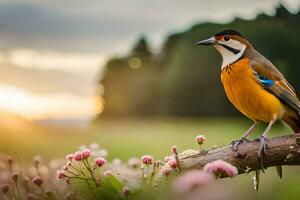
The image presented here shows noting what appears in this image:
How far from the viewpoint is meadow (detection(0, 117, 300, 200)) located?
12.2 ft

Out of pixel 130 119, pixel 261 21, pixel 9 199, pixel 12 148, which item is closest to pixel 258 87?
pixel 9 199

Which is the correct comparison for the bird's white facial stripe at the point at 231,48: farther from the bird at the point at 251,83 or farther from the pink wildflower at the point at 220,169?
Result: the pink wildflower at the point at 220,169

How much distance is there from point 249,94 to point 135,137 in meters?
2.40

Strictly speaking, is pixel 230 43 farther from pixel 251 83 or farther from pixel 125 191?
pixel 125 191

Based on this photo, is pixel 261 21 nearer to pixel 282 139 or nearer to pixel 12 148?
pixel 12 148

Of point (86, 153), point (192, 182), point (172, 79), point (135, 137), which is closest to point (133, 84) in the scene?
point (172, 79)

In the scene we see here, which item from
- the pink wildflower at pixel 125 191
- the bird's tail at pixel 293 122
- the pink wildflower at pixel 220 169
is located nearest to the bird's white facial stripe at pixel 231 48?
the bird's tail at pixel 293 122

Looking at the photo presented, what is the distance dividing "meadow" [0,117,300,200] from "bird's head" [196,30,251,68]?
101 cm

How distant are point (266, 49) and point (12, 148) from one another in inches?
69.6

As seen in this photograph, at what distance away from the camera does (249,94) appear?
7.43 feet

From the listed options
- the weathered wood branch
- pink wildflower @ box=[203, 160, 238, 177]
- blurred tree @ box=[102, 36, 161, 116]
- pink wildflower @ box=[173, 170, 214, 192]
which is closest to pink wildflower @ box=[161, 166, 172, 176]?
the weathered wood branch

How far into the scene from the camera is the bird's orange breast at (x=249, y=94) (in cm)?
226

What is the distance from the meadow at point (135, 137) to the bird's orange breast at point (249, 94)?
3.13ft

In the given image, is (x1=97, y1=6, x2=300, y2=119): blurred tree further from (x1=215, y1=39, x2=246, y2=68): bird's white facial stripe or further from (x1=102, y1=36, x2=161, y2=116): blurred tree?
(x1=215, y1=39, x2=246, y2=68): bird's white facial stripe
